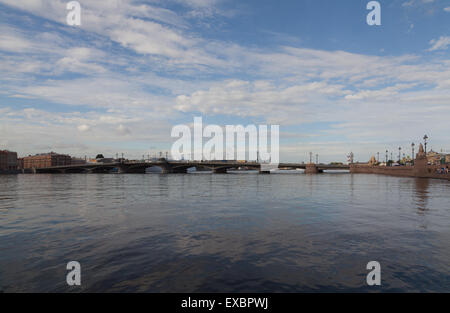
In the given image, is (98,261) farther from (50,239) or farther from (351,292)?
(351,292)

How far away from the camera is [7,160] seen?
148500 mm

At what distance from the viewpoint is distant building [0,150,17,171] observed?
144m

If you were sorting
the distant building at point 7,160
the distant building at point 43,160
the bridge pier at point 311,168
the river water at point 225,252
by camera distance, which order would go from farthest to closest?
the distant building at point 43,160
the distant building at point 7,160
the bridge pier at point 311,168
the river water at point 225,252

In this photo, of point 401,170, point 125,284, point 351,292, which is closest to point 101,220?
point 125,284

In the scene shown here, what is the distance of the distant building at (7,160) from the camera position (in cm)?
14427

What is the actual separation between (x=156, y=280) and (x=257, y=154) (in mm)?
147895
